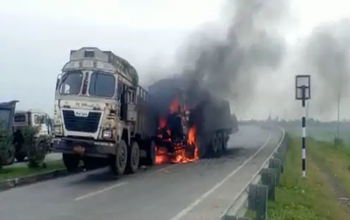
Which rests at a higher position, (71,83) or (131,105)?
(71,83)

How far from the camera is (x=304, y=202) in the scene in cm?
1339

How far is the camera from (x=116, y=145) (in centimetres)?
1753

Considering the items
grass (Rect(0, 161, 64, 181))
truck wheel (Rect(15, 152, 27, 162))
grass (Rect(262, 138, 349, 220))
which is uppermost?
truck wheel (Rect(15, 152, 27, 162))

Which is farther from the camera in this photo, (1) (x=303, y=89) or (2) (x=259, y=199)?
(1) (x=303, y=89)

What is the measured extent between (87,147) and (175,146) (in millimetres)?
7497

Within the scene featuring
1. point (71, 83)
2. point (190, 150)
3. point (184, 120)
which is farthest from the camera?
point (190, 150)

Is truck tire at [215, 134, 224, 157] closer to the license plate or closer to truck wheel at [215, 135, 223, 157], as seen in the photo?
truck wheel at [215, 135, 223, 157]

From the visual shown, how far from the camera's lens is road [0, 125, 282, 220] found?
11016 millimetres

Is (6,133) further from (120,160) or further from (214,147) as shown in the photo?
(214,147)

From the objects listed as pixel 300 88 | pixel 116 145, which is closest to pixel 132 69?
pixel 116 145

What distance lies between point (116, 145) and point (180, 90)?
7.42 metres

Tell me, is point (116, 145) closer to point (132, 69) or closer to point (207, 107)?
point (132, 69)

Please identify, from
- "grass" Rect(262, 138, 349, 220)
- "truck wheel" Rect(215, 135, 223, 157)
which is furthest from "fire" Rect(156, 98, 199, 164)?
"grass" Rect(262, 138, 349, 220)

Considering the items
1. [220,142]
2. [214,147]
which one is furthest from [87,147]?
[220,142]
